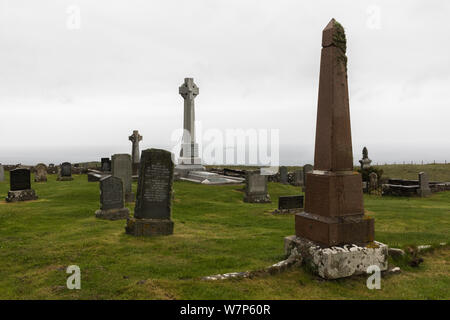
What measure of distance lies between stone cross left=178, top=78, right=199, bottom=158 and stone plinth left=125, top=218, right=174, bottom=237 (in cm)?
1650

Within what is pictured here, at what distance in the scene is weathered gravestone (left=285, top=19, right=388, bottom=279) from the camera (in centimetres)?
505

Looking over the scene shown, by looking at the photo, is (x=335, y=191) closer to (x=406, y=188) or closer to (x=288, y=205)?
(x=288, y=205)

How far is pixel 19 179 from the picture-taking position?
1420cm

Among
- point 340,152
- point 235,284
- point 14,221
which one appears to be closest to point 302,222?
point 340,152

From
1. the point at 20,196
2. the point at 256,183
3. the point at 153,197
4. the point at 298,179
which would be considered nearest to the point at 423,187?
the point at 298,179

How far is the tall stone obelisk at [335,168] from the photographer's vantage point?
5171 mm

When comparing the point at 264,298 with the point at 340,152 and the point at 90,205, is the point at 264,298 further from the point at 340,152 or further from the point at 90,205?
the point at 90,205

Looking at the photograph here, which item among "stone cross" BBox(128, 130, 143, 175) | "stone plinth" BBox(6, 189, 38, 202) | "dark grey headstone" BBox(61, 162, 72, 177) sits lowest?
"stone plinth" BBox(6, 189, 38, 202)

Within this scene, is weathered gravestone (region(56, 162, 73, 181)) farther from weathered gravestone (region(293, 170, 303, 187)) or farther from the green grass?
the green grass

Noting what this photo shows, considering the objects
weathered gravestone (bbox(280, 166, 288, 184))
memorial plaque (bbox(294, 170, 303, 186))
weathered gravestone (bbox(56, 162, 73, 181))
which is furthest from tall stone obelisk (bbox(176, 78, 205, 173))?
weathered gravestone (bbox(56, 162, 73, 181))

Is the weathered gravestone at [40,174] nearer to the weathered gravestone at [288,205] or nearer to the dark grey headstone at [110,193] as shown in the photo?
the dark grey headstone at [110,193]

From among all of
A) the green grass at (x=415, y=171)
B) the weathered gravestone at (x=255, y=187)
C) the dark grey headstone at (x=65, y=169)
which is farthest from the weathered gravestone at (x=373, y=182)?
the dark grey headstone at (x=65, y=169)

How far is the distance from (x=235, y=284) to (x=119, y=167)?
10257 millimetres
